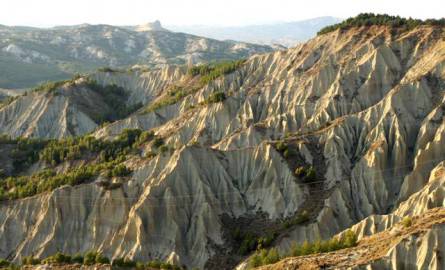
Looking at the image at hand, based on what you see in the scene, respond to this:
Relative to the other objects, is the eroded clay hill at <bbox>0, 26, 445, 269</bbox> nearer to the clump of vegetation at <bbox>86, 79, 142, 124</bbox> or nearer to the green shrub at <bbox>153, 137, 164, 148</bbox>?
the green shrub at <bbox>153, 137, 164, 148</bbox>

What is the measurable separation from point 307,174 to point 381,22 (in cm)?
4442

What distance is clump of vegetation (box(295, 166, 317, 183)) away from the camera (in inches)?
2844

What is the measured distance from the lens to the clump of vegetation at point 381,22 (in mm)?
98812

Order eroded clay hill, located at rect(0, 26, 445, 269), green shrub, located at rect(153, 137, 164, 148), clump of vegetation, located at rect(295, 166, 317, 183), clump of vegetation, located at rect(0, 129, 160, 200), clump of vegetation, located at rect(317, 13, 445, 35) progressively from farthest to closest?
clump of vegetation, located at rect(317, 13, 445, 35) → green shrub, located at rect(153, 137, 164, 148) → clump of vegetation, located at rect(0, 129, 160, 200) → clump of vegetation, located at rect(295, 166, 317, 183) → eroded clay hill, located at rect(0, 26, 445, 269)

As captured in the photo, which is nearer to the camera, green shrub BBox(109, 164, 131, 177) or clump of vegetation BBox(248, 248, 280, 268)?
clump of vegetation BBox(248, 248, 280, 268)

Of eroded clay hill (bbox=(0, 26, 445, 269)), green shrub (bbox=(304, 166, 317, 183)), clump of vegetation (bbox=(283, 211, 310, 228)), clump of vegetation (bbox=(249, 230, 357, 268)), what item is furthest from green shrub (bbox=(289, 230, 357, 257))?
green shrub (bbox=(304, 166, 317, 183))

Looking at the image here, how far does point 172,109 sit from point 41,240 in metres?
55.3

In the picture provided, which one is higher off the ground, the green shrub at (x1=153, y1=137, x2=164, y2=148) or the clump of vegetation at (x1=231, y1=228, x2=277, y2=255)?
the green shrub at (x1=153, y1=137, x2=164, y2=148)

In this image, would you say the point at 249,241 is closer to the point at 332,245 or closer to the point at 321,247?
the point at 321,247

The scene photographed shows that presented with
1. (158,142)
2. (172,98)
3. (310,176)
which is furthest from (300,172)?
(172,98)

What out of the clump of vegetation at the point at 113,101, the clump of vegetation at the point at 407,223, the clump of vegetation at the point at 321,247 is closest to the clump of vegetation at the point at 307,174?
the clump of vegetation at the point at 321,247

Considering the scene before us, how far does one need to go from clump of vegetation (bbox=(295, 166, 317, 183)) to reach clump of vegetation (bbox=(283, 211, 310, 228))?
571cm

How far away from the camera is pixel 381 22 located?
105m

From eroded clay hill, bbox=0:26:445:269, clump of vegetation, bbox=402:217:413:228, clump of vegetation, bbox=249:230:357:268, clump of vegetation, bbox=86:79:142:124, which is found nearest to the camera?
clump of vegetation, bbox=402:217:413:228
